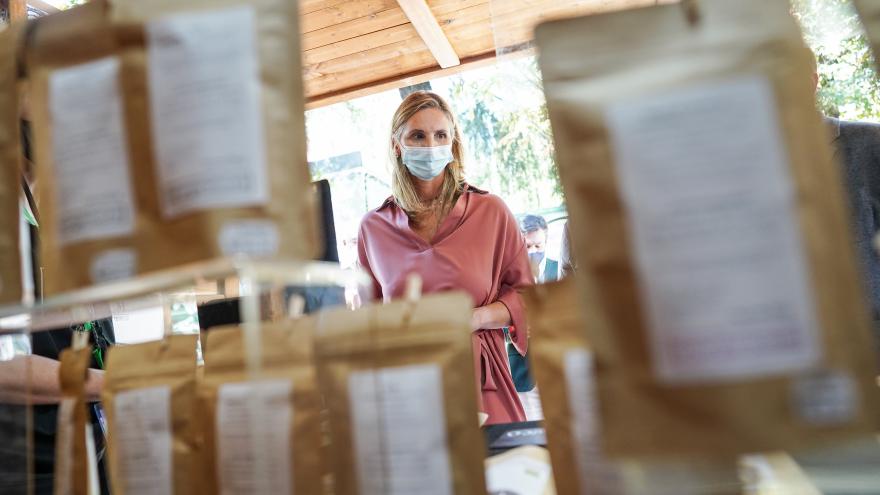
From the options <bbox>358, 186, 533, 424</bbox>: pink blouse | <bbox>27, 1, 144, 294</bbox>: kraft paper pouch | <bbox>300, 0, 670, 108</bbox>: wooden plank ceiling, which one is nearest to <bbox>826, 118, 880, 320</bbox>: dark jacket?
<bbox>358, 186, 533, 424</bbox>: pink blouse

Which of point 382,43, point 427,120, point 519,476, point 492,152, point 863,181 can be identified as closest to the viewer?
point 519,476

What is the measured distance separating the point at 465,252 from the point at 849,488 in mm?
1298

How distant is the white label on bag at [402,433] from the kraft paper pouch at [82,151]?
0.24 meters

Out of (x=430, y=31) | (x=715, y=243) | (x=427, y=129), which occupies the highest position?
(x=430, y=31)

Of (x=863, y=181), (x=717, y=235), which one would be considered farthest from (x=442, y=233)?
(x=717, y=235)

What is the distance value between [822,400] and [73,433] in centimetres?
72

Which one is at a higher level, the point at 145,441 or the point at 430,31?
the point at 430,31

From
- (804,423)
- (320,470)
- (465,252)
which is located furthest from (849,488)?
(465,252)

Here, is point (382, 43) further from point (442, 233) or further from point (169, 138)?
point (169, 138)

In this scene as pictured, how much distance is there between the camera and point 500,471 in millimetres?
730

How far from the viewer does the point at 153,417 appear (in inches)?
24.0

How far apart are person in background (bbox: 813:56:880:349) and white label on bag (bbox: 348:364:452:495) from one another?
1339 mm

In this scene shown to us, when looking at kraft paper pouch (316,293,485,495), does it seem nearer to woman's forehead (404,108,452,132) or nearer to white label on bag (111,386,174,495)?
white label on bag (111,386,174,495)

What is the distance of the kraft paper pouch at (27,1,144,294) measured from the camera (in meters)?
0.52
